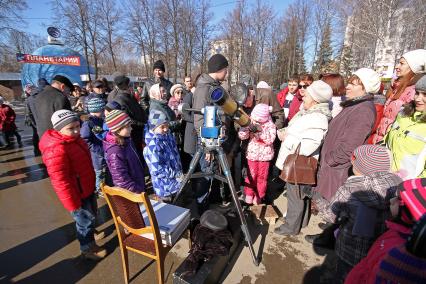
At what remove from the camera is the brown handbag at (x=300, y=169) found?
2420mm

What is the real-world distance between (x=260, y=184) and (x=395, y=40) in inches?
509

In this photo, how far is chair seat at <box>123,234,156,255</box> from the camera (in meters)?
1.84

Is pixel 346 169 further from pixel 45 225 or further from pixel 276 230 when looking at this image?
pixel 45 225

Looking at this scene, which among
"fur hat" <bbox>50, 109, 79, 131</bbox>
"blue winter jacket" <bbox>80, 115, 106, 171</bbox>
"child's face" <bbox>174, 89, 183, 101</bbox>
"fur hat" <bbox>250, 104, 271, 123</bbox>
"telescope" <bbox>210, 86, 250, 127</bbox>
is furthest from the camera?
"child's face" <bbox>174, 89, 183, 101</bbox>

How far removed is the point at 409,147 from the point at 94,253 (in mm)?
3097

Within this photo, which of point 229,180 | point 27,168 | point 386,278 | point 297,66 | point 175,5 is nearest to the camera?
point 386,278

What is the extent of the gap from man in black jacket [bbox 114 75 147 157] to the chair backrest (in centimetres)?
210

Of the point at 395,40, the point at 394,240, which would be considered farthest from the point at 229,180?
the point at 395,40

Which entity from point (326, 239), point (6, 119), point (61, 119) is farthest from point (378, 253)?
point (6, 119)

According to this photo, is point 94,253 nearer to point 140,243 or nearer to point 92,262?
point 92,262

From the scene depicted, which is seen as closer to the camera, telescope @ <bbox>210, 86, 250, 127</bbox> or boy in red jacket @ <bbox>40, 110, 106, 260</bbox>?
telescope @ <bbox>210, 86, 250, 127</bbox>

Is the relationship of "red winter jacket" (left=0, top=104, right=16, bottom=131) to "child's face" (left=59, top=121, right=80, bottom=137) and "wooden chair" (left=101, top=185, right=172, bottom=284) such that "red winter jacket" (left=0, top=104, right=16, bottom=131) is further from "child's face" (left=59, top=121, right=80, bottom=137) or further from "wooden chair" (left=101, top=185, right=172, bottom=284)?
"wooden chair" (left=101, top=185, right=172, bottom=284)

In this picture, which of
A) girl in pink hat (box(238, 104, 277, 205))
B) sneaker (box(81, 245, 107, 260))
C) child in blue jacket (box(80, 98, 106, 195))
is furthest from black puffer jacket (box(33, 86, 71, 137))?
girl in pink hat (box(238, 104, 277, 205))

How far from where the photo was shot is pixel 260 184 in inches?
Answer: 130
